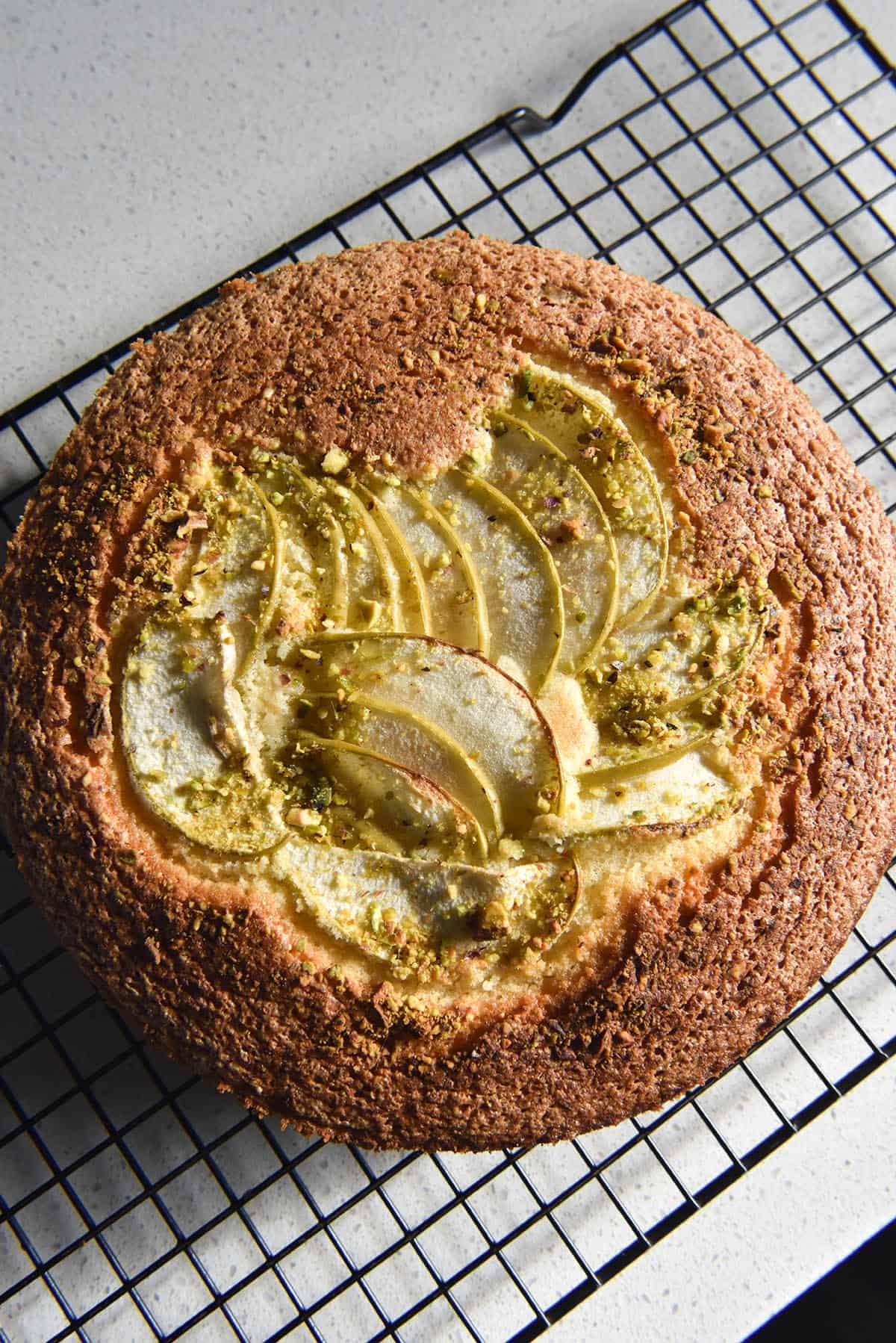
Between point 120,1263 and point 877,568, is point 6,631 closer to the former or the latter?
point 120,1263

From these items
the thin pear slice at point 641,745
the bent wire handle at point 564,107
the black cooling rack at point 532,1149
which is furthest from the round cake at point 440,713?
the bent wire handle at point 564,107

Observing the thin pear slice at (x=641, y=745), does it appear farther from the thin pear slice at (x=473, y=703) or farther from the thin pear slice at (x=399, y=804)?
the thin pear slice at (x=399, y=804)

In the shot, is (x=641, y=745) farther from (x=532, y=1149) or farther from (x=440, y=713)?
(x=532, y=1149)

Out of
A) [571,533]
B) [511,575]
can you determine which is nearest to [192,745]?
[511,575]

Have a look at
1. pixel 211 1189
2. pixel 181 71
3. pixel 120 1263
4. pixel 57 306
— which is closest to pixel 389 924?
pixel 211 1189

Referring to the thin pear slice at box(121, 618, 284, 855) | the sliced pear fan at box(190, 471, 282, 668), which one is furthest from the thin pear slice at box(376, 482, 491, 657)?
the thin pear slice at box(121, 618, 284, 855)
